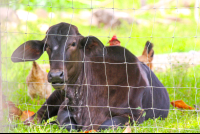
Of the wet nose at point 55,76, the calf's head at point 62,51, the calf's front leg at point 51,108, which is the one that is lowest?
the calf's front leg at point 51,108

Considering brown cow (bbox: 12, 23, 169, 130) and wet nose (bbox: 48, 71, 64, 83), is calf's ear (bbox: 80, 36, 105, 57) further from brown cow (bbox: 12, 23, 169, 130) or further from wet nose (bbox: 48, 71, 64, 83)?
wet nose (bbox: 48, 71, 64, 83)

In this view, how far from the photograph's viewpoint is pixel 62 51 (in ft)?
13.0

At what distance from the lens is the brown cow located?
4.09 metres

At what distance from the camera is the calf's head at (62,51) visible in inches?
152

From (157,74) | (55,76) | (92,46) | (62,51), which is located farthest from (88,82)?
(157,74)

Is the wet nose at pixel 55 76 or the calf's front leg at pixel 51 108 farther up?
the wet nose at pixel 55 76

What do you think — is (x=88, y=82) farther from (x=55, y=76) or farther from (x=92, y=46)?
(x=55, y=76)

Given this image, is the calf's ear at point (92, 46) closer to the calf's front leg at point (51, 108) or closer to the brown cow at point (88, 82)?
the brown cow at point (88, 82)

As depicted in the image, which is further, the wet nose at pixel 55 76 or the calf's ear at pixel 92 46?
the calf's ear at pixel 92 46

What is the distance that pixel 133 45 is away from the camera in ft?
32.3

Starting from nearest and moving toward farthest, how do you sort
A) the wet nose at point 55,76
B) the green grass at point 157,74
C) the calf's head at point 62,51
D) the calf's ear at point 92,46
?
the wet nose at point 55,76 < the calf's head at point 62,51 < the green grass at point 157,74 < the calf's ear at point 92,46

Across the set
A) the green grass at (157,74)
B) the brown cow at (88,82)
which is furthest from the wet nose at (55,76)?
the green grass at (157,74)

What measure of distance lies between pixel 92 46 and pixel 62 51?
1.91 ft

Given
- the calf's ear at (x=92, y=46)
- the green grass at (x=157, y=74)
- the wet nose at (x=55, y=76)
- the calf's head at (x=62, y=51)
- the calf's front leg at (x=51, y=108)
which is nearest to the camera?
the wet nose at (x=55, y=76)
